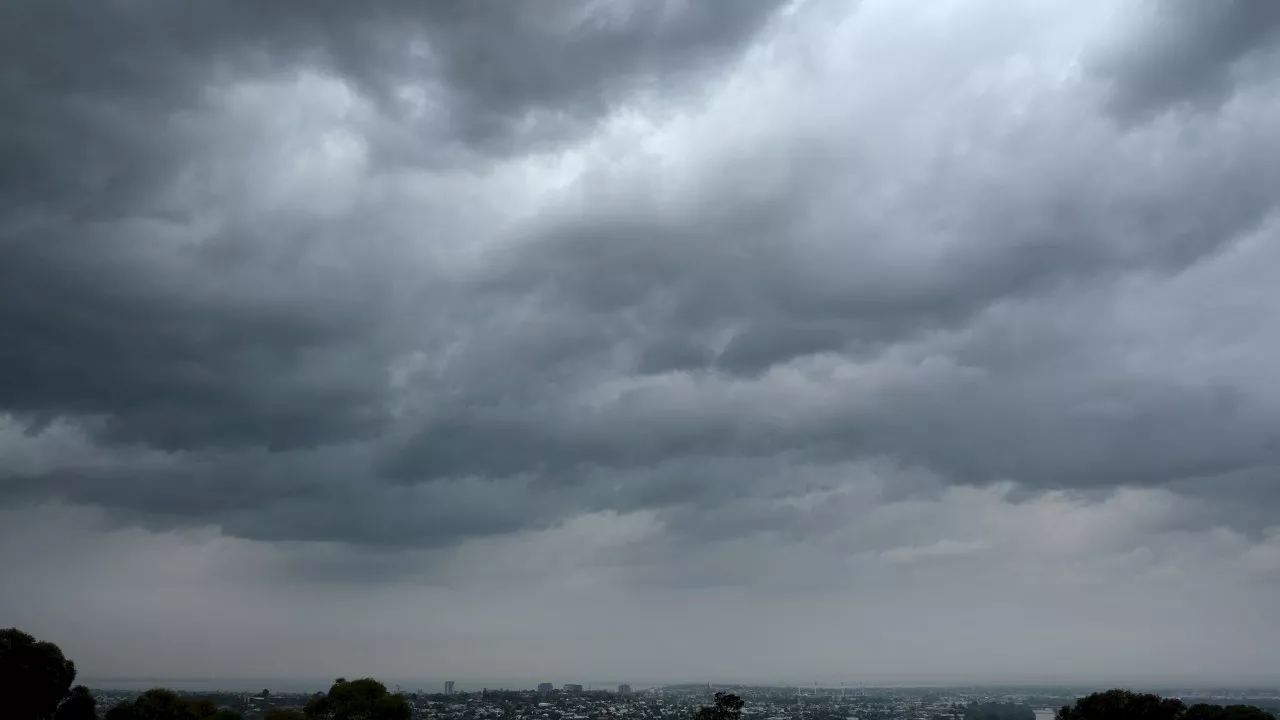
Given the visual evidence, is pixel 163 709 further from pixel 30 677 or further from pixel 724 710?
pixel 724 710

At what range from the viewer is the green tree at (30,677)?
79.4 metres

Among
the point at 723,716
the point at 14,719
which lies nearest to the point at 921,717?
the point at 723,716

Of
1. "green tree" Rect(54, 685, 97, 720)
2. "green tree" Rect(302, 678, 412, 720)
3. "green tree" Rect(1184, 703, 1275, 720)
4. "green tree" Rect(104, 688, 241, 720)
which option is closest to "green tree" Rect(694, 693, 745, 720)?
"green tree" Rect(302, 678, 412, 720)

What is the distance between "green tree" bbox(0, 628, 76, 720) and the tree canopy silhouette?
84.4 meters

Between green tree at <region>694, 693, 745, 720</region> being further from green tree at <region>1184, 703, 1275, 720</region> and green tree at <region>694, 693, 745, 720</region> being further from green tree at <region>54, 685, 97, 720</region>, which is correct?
green tree at <region>54, 685, 97, 720</region>

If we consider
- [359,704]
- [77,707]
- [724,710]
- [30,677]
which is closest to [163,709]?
[77,707]

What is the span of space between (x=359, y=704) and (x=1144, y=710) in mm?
64303

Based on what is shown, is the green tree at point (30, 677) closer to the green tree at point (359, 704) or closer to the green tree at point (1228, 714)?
the green tree at point (359, 704)

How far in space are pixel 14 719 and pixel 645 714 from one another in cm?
9898

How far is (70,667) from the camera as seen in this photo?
283 ft

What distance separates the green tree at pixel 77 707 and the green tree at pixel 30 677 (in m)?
8.98

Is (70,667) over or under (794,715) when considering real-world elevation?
over

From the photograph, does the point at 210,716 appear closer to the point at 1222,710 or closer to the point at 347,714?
the point at 347,714

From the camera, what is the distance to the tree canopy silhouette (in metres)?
75.1
